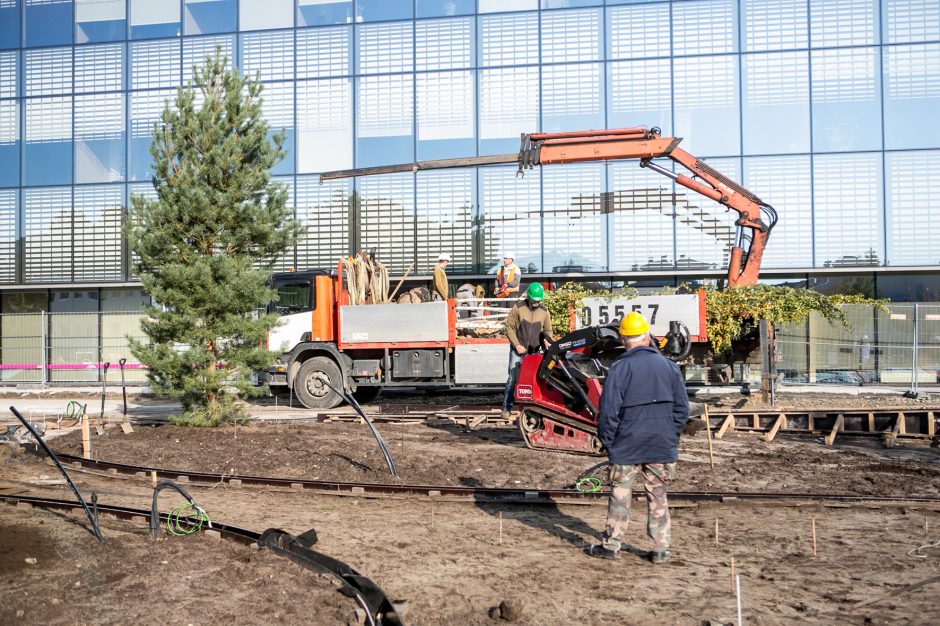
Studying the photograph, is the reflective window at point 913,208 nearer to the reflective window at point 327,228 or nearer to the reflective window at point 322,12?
the reflective window at point 327,228

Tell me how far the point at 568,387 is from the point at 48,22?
22644 millimetres

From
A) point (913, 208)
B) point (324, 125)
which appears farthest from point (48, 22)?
point (913, 208)

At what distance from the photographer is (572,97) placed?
69.8ft

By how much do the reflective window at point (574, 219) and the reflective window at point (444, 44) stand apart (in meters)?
4.30

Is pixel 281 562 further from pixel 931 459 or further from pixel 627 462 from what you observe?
pixel 931 459

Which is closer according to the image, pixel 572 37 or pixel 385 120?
pixel 572 37

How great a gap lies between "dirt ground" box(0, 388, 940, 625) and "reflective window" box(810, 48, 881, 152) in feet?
41.5

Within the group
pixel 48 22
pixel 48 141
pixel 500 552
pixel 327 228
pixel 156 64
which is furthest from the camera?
pixel 48 22

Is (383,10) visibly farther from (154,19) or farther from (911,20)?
(911,20)

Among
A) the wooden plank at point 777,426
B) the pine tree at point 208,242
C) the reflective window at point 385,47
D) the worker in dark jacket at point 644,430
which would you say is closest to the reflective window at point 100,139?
the reflective window at point 385,47

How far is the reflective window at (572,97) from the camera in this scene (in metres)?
21.1

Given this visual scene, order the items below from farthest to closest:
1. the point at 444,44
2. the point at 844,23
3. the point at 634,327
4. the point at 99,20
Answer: the point at 99,20, the point at 444,44, the point at 844,23, the point at 634,327

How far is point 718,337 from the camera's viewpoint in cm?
1334

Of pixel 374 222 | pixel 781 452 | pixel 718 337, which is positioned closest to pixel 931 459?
pixel 781 452
